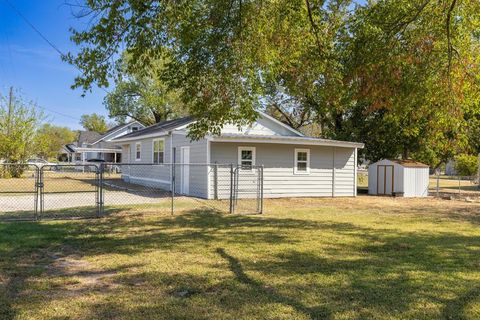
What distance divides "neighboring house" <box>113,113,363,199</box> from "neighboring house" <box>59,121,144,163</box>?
74.5ft

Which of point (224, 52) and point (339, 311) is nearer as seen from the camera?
point (339, 311)

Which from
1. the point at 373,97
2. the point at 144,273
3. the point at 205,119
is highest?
the point at 373,97

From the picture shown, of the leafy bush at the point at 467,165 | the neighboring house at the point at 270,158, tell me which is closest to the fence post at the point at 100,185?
the neighboring house at the point at 270,158

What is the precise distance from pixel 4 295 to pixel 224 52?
6.43 metres

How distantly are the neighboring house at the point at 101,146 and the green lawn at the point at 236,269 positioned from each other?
1252 inches

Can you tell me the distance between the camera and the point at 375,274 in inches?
213

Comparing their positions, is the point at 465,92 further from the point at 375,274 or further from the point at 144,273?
the point at 144,273

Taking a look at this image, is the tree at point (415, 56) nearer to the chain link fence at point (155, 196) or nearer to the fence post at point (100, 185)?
the chain link fence at point (155, 196)

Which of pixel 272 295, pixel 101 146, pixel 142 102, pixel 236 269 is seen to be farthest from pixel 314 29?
pixel 101 146

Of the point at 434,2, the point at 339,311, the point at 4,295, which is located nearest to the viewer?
the point at 339,311

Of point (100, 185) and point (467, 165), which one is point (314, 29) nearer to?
point (100, 185)

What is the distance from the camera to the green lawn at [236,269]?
4.10 meters

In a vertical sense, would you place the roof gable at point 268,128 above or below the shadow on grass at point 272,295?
above

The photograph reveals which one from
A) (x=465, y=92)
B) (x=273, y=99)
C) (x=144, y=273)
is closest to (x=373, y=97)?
(x=465, y=92)
